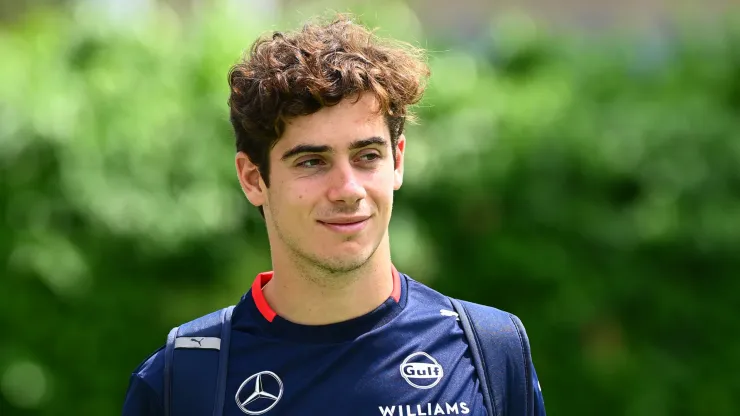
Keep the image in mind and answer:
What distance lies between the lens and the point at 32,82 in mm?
7516

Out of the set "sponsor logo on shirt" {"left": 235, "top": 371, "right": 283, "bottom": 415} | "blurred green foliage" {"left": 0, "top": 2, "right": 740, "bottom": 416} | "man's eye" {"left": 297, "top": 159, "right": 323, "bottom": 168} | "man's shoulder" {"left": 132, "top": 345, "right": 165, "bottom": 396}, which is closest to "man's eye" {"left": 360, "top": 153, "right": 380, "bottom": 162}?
"man's eye" {"left": 297, "top": 159, "right": 323, "bottom": 168}

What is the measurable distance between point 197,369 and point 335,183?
0.66 meters

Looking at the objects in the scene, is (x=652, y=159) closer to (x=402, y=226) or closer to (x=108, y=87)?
(x=402, y=226)

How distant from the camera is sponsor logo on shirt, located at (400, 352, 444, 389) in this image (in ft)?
11.1

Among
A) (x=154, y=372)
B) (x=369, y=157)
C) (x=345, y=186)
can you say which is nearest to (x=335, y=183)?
(x=345, y=186)

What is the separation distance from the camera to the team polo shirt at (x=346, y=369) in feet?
10.9

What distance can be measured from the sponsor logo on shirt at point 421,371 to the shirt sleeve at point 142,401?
2.33 feet

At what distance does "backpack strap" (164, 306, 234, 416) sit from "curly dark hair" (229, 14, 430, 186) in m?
0.49

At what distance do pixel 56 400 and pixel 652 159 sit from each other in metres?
3.89

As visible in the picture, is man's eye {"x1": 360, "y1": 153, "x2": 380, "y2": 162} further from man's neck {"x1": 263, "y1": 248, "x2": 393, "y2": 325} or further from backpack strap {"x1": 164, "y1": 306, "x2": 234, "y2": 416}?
backpack strap {"x1": 164, "y1": 306, "x2": 234, "y2": 416}

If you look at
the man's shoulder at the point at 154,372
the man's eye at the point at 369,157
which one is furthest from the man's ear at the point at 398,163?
the man's shoulder at the point at 154,372

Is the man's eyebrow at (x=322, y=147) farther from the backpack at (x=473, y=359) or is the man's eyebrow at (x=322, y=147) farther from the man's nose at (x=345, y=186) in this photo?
the backpack at (x=473, y=359)

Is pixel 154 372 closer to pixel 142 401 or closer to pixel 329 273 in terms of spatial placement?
pixel 142 401

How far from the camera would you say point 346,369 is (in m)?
3.37
